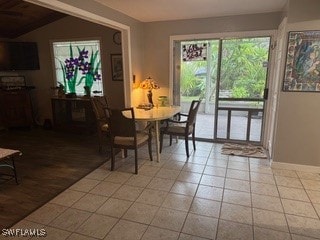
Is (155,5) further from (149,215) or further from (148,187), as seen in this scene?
(149,215)

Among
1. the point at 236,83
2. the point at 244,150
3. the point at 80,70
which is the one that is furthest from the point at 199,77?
the point at 80,70

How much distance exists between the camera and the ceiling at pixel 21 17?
13.7ft

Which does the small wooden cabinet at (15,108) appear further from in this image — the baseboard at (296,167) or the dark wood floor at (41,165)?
the baseboard at (296,167)

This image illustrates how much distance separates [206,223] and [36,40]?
5.60 metres

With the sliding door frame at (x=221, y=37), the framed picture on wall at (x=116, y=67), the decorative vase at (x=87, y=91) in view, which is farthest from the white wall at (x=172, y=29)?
the decorative vase at (x=87, y=91)

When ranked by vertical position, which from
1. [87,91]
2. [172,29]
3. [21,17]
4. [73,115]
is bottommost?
[73,115]

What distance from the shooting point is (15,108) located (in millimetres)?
5402

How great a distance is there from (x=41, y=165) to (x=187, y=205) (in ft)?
7.77

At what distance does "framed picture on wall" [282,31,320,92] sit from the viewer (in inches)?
115

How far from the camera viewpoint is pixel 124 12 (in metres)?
3.77

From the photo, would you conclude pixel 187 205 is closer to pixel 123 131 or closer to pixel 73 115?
pixel 123 131

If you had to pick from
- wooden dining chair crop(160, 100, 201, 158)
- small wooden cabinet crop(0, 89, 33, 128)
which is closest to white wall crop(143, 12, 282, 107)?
wooden dining chair crop(160, 100, 201, 158)

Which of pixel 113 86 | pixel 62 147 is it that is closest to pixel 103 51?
pixel 113 86

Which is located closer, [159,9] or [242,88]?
[159,9]
